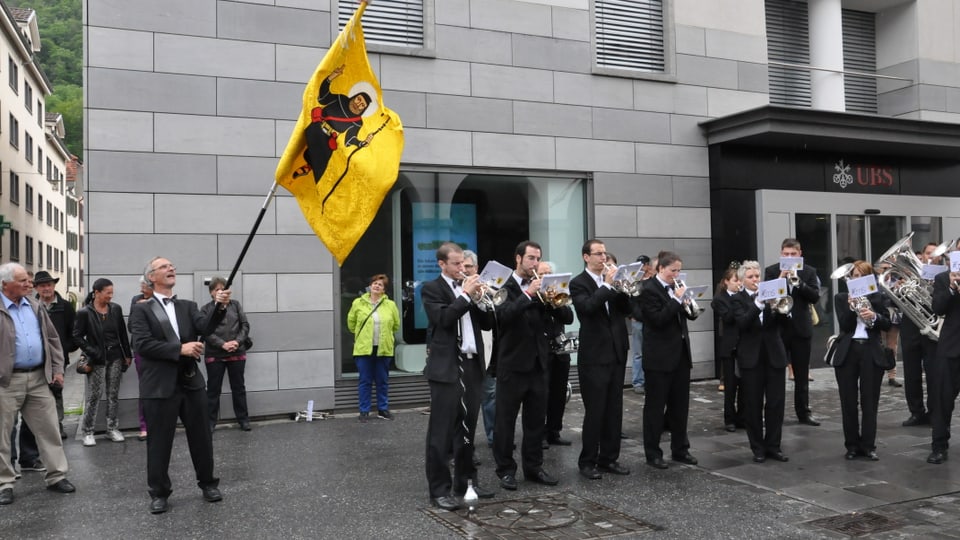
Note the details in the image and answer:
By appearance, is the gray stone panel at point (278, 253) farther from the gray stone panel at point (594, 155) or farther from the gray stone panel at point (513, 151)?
the gray stone panel at point (594, 155)

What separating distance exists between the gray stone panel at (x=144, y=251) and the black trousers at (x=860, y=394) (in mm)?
7636

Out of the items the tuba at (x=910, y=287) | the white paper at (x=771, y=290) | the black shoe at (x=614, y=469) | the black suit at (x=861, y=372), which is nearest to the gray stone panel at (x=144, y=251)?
the black shoe at (x=614, y=469)

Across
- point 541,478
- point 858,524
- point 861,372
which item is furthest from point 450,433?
point 861,372

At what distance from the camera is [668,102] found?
13.6m

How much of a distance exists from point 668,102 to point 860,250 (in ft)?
16.0

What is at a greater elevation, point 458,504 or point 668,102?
point 668,102

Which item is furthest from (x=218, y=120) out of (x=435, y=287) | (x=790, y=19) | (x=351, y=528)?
(x=790, y=19)

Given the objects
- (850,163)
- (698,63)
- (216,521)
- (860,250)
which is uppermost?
(698,63)

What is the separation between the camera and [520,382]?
696 cm

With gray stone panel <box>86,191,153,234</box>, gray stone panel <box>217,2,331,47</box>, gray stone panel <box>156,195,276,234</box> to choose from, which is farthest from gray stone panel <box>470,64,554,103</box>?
gray stone panel <box>86,191,153,234</box>

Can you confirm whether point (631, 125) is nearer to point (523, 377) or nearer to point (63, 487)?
point (523, 377)

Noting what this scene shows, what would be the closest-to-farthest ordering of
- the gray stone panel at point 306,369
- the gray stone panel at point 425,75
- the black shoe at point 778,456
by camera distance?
1. the black shoe at point 778,456
2. the gray stone panel at point 306,369
3. the gray stone panel at point 425,75

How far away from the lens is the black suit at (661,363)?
7.70 metres

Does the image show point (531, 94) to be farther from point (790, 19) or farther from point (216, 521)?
point (216, 521)
